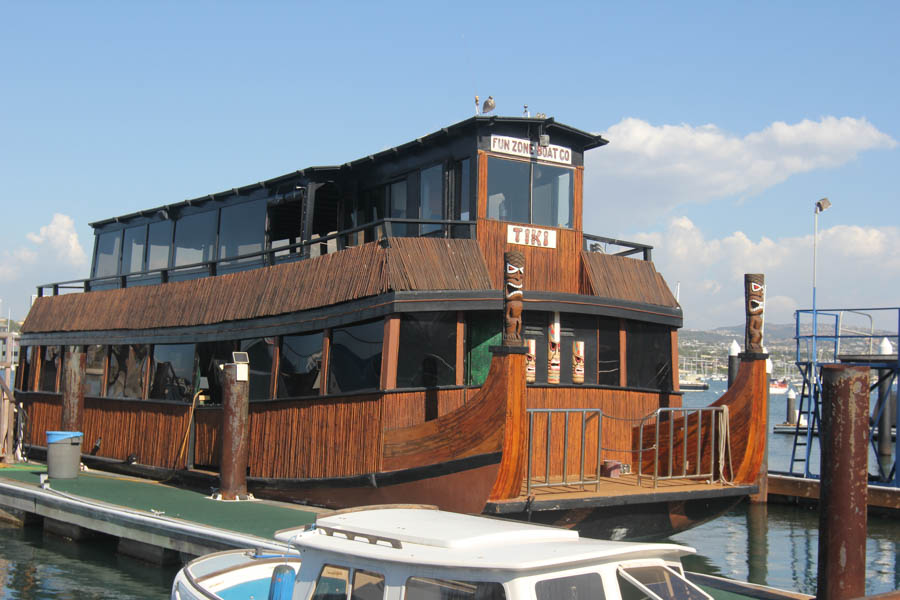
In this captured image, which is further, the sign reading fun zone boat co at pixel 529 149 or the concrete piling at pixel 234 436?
the concrete piling at pixel 234 436

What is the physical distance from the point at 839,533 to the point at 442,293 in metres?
5.47

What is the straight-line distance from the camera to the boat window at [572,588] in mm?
5012

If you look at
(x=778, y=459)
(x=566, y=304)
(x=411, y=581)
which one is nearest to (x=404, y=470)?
(x=566, y=304)

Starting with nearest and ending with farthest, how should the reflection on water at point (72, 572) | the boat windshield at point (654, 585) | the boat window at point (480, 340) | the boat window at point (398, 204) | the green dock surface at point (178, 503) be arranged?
the boat windshield at point (654, 585), the green dock surface at point (178, 503), the reflection on water at point (72, 572), the boat window at point (480, 340), the boat window at point (398, 204)

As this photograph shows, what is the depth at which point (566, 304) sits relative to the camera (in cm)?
1207

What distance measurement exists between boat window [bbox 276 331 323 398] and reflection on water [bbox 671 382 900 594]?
6.52 metres

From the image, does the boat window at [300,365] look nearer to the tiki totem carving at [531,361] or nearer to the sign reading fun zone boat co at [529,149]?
the tiki totem carving at [531,361]

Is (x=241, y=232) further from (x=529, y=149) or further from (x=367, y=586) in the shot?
(x=367, y=586)

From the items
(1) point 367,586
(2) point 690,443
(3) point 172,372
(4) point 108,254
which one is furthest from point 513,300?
(4) point 108,254

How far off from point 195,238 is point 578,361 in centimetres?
879

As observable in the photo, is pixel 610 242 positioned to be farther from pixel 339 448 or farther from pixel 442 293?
pixel 339 448

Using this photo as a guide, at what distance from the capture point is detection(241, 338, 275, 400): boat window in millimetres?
13711

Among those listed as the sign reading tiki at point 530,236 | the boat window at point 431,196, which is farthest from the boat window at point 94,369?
the sign reading tiki at point 530,236

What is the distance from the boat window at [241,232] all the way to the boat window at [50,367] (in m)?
5.74
